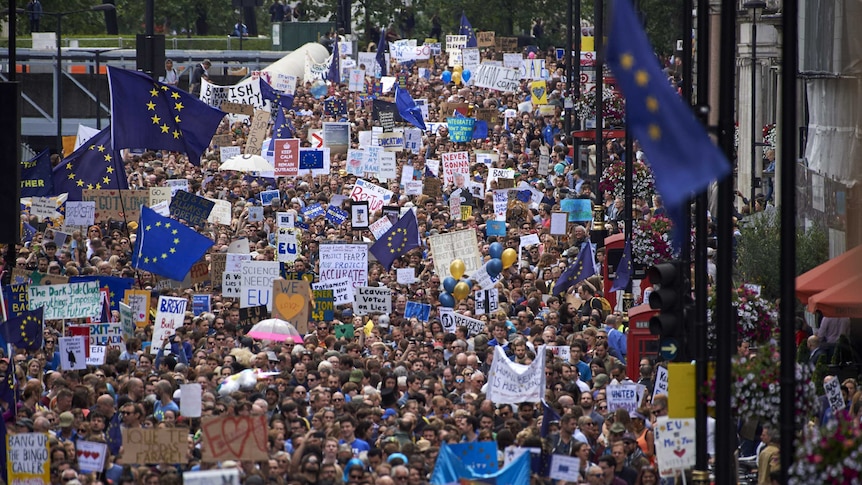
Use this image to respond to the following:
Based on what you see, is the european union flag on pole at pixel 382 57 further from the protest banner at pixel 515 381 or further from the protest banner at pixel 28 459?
the protest banner at pixel 28 459

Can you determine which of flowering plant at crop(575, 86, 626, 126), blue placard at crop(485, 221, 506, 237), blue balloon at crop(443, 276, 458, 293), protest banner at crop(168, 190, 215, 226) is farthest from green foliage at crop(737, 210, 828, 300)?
flowering plant at crop(575, 86, 626, 126)

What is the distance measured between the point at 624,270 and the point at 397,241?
4115 millimetres

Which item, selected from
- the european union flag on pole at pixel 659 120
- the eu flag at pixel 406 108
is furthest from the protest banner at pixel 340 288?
the eu flag at pixel 406 108

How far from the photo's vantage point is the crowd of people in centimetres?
1430

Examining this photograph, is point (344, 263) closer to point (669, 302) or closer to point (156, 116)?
point (156, 116)

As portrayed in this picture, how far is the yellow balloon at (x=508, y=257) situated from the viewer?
26.3 m

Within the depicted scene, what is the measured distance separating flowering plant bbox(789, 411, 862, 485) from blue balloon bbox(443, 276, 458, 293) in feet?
47.8

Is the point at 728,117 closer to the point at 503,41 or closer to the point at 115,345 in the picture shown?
the point at 115,345

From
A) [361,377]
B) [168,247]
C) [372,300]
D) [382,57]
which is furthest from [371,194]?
[382,57]

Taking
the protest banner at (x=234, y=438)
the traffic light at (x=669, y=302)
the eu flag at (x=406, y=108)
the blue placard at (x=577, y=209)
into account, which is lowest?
the protest banner at (x=234, y=438)

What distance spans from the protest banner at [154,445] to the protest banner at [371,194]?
54.0 ft

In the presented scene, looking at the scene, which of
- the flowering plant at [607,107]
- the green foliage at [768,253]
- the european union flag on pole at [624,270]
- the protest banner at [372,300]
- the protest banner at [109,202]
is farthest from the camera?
the flowering plant at [607,107]

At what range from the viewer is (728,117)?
43.0 ft

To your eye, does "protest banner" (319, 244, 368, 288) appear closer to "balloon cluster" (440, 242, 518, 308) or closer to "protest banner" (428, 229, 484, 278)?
"balloon cluster" (440, 242, 518, 308)
